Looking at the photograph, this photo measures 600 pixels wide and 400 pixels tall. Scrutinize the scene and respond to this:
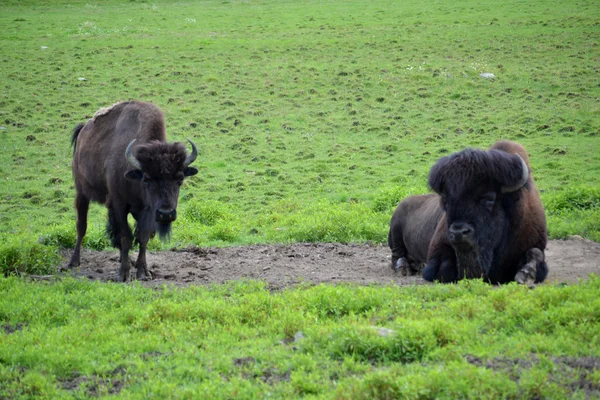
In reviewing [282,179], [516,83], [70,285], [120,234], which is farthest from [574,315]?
[516,83]

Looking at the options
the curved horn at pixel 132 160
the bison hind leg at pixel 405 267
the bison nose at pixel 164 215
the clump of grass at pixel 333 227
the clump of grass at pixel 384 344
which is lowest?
the clump of grass at pixel 333 227

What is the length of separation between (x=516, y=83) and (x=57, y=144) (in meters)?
15.2

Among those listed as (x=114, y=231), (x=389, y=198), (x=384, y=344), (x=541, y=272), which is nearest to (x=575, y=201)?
(x=389, y=198)

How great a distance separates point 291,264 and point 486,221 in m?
3.39

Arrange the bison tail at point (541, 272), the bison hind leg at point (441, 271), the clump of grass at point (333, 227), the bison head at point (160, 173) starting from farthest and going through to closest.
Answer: the clump of grass at point (333, 227), the bison head at point (160, 173), the bison hind leg at point (441, 271), the bison tail at point (541, 272)

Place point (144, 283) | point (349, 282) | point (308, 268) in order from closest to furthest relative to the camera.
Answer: point (349, 282) < point (144, 283) < point (308, 268)

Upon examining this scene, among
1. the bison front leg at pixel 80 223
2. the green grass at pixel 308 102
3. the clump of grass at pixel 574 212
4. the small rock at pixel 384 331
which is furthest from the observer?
the green grass at pixel 308 102

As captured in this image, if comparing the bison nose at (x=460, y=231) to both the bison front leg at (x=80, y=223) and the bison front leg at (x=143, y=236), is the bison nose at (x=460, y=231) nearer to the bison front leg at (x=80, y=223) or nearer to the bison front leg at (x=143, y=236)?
the bison front leg at (x=143, y=236)

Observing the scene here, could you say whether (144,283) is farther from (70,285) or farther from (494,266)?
(494,266)

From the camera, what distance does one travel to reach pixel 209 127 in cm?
2347

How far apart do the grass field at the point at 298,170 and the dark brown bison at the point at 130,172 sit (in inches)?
45.0

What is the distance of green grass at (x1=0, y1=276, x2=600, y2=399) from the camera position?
5.61m

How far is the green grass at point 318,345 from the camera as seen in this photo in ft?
18.4

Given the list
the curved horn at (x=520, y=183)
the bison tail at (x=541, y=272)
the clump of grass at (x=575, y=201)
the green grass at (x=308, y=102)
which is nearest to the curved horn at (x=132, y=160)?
the green grass at (x=308, y=102)
